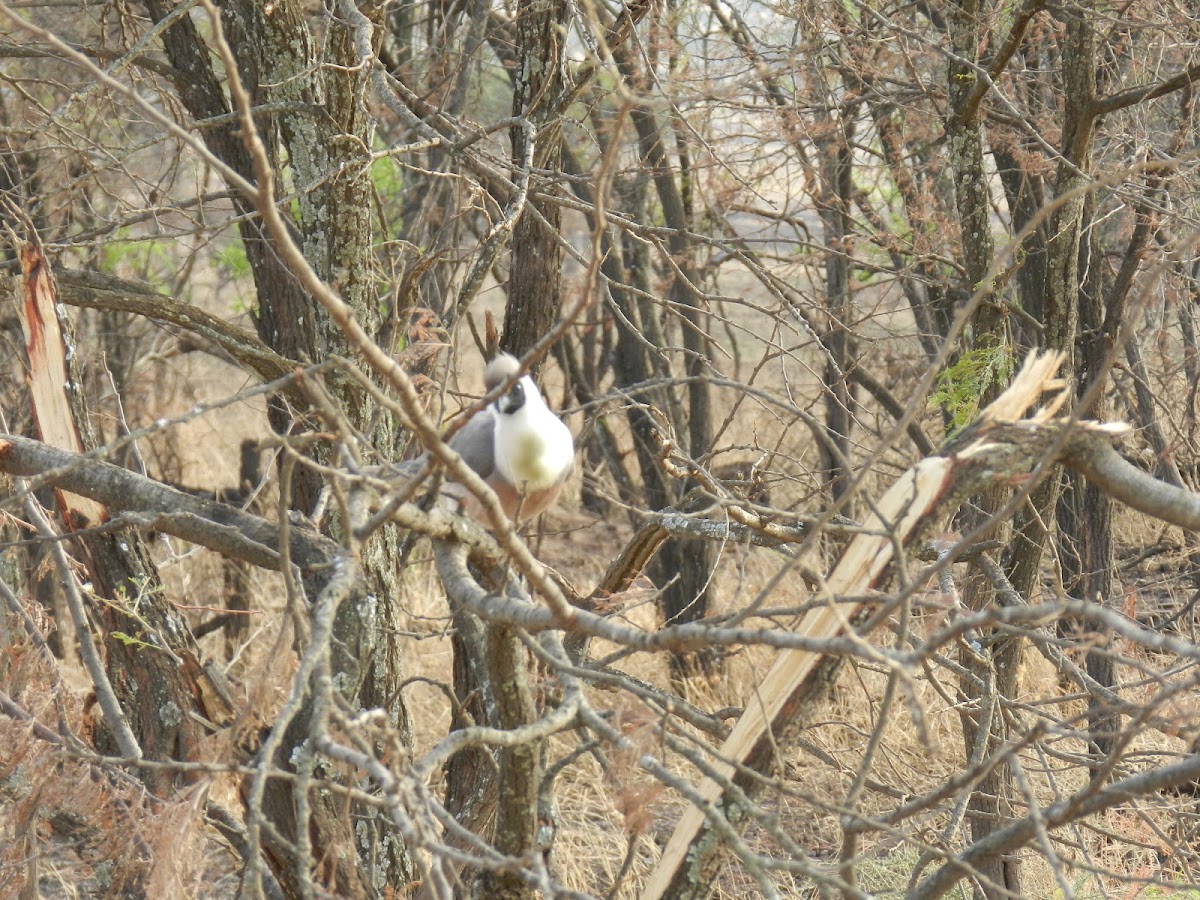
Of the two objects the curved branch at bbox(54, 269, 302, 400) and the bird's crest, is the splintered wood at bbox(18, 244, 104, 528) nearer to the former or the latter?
the curved branch at bbox(54, 269, 302, 400)

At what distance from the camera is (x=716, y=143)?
5.55 metres

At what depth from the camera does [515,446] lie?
2361mm

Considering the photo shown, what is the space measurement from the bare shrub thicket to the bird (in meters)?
0.23

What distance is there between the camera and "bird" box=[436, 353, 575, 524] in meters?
2.35

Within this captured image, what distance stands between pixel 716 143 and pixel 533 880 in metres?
4.59

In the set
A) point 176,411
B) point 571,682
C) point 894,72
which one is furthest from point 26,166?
point 571,682

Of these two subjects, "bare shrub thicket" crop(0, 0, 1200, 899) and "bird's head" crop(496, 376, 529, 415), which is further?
"bird's head" crop(496, 376, 529, 415)

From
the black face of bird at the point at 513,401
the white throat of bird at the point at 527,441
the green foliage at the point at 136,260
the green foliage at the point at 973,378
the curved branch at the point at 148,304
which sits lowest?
the white throat of bird at the point at 527,441

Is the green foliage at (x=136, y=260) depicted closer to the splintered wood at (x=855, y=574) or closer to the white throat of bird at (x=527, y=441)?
the white throat of bird at (x=527, y=441)

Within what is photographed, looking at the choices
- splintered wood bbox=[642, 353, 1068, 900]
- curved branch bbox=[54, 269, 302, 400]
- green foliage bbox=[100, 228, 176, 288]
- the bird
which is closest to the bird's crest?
the bird

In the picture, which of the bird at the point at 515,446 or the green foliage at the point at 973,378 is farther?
the green foliage at the point at 973,378

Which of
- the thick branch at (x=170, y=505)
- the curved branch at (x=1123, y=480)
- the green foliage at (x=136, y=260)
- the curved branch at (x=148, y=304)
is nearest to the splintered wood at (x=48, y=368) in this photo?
the curved branch at (x=148, y=304)

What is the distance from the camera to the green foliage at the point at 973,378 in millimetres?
3693

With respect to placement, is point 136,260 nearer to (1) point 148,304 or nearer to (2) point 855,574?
(1) point 148,304
